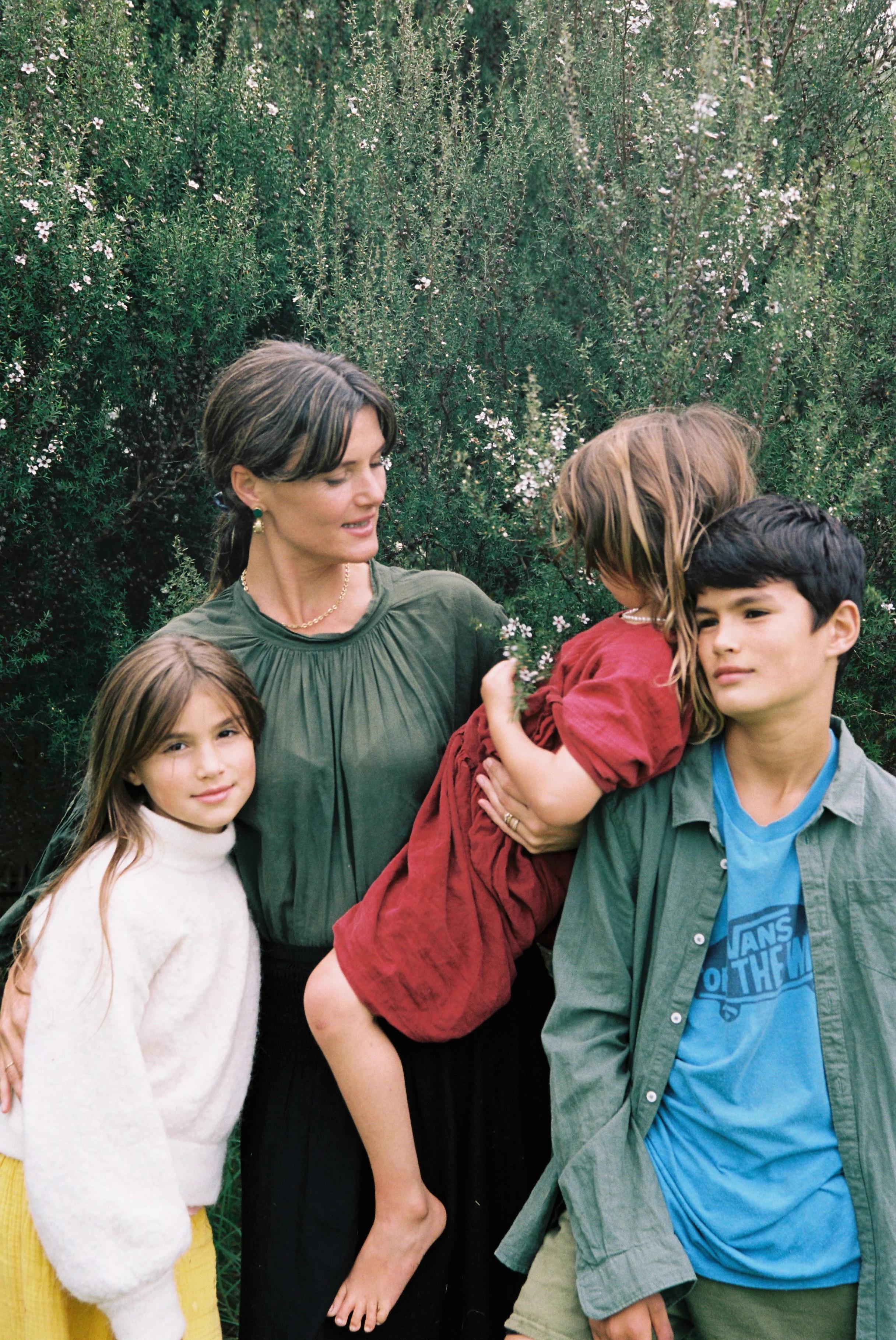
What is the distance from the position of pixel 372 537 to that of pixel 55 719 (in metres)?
1.84

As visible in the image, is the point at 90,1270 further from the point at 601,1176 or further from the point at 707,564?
the point at 707,564

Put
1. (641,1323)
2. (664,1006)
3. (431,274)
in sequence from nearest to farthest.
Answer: (641,1323) → (664,1006) → (431,274)

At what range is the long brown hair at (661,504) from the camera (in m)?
1.79

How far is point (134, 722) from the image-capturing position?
6.66 feet

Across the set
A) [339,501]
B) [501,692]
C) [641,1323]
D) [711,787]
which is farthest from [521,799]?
[641,1323]

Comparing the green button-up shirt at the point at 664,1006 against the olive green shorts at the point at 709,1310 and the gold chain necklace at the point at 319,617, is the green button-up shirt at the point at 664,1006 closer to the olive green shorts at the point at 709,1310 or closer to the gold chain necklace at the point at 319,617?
the olive green shorts at the point at 709,1310

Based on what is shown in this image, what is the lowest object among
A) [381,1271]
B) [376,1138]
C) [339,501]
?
[381,1271]

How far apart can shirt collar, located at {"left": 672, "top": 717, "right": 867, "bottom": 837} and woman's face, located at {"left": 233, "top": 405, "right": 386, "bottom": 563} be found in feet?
2.51

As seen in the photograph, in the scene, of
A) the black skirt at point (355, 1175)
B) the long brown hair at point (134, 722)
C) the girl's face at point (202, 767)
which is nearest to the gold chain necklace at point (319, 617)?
the long brown hair at point (134, 722)

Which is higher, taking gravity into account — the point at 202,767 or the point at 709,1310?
the point at 202,767

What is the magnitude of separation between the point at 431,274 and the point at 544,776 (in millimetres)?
2084

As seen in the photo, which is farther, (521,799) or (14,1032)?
(14,1032)

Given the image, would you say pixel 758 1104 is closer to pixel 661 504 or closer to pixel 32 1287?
pixel 661 504

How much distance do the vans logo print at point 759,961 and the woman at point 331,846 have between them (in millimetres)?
436
